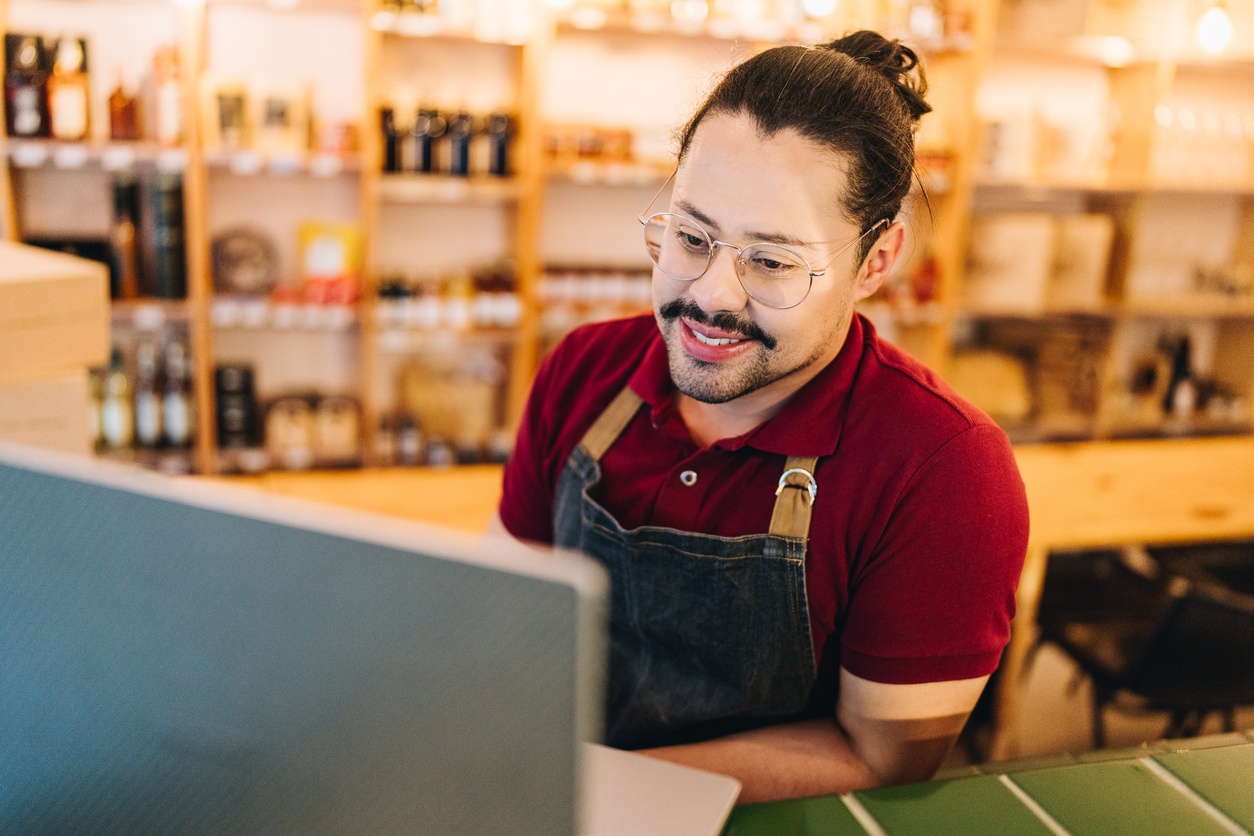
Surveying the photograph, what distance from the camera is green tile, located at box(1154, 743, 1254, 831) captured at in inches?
33.5

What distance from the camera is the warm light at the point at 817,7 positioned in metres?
3.51

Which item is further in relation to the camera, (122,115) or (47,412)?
(122,115)

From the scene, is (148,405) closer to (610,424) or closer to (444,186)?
(444,186)

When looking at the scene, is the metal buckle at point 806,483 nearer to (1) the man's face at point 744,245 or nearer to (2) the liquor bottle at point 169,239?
(1) the man's face at point 744,245

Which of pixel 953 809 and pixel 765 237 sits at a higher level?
pixel 765 237

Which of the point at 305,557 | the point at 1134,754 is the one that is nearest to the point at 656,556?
the point at 1134,754

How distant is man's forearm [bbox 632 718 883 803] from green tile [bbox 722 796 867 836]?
0.24 meters

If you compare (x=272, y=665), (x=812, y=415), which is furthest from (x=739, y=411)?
(x=272, y=665)

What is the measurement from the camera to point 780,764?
3.70 feet

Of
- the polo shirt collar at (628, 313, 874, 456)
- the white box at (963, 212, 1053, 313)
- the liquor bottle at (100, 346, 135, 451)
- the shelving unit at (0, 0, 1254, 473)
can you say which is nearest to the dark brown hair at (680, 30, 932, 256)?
the polo shirt collar at (628, 313, 874, 456)

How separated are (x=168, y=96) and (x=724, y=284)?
2.62 meters

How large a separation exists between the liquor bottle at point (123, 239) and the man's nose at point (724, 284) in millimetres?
2693

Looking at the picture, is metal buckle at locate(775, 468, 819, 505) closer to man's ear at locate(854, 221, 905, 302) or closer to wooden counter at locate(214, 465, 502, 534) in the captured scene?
man's ear at locate(854, 221, 905, 302)

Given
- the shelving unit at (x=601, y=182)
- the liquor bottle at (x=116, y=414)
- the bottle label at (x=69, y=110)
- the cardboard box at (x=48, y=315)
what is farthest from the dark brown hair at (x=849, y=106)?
the liquor bottle at (x=116, y=414)
